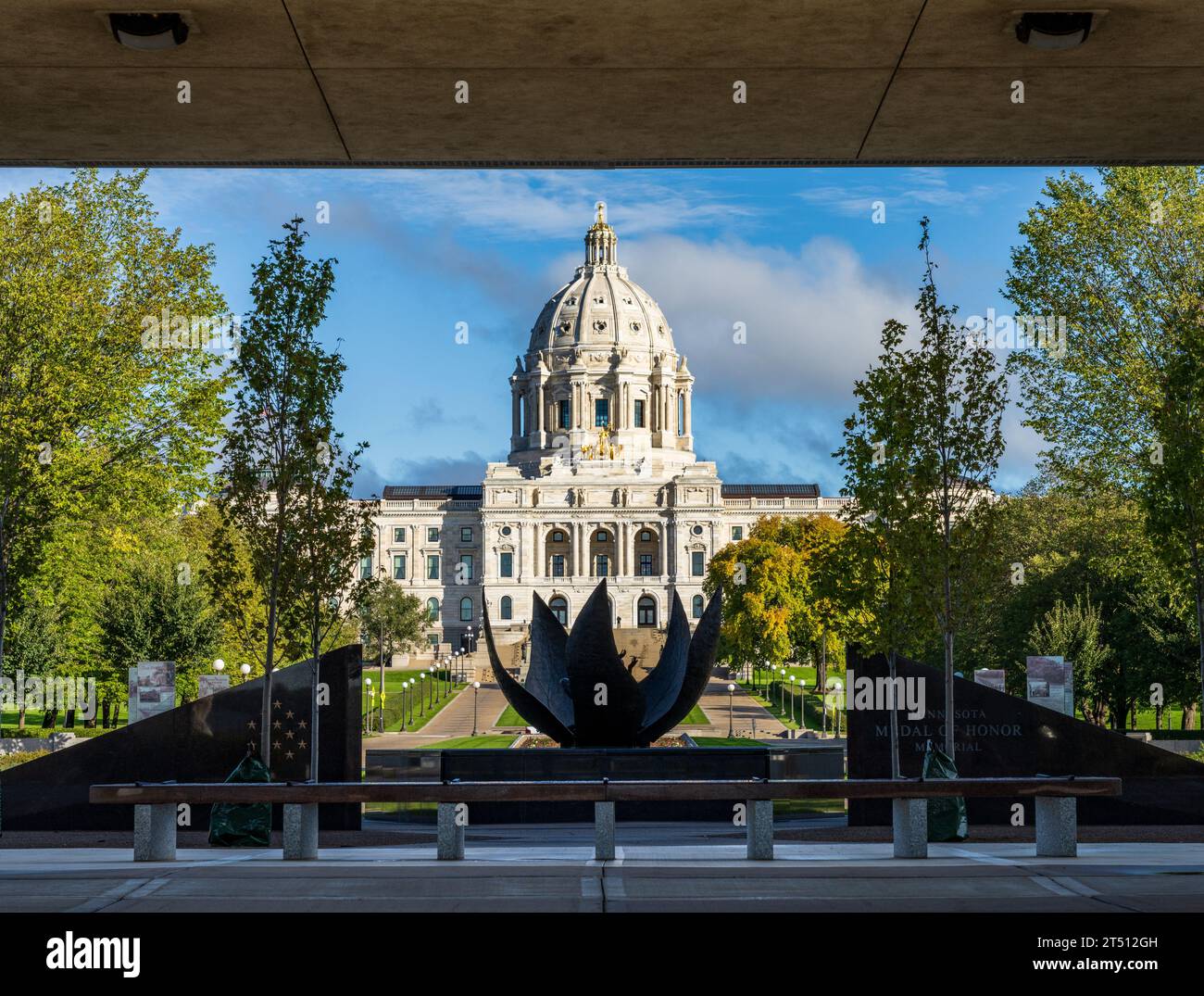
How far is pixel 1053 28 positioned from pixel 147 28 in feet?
15.6

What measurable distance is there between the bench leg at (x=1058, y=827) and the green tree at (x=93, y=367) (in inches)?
962

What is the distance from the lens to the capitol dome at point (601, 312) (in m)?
174

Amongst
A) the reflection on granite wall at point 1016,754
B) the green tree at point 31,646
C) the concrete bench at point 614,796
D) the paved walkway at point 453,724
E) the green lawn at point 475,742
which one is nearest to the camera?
the concrete bench at point 614,796

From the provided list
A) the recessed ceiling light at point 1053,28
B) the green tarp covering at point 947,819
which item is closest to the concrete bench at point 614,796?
the green tarp covering at point 947,819

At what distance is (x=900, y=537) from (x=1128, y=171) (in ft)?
54.0

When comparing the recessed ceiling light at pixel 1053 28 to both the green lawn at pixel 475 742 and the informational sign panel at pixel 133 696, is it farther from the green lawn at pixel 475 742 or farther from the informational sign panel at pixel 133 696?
the green lawn at pixel 475 742

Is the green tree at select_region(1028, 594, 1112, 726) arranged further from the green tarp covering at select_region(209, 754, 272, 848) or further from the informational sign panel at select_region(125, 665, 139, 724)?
the green tarp covering at select_region(209, 754, 272, 848)

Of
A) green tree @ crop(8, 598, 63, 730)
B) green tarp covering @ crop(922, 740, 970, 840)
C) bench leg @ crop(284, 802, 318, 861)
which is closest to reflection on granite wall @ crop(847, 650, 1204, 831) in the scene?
green tarp covering @ crop(922, 740, 970, 840)

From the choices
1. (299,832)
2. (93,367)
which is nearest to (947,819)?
(299,832)

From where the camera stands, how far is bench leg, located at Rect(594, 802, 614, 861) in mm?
12906

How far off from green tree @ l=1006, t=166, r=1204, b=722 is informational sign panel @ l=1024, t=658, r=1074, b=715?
555 cm
